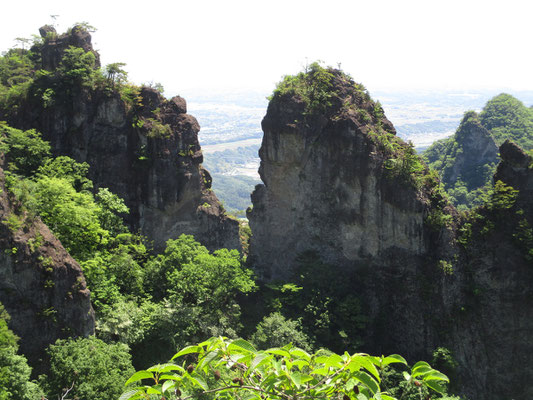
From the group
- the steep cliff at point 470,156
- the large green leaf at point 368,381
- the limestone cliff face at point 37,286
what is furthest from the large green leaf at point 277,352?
the steep cliff at point 470,156

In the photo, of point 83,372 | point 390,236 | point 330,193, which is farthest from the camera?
point 330,193

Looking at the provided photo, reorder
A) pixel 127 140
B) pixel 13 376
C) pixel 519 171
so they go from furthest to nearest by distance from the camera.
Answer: pixel 127 140 < pixel 519 171 < pixel 13 376

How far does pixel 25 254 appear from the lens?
20.2 m

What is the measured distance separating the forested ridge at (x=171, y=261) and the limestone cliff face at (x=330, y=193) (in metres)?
0.31

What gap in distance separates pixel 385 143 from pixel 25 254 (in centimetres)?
2316

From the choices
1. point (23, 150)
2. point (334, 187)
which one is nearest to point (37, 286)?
point (23, 150)

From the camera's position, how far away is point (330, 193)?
32.3 metres

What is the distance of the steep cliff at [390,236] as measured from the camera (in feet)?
91.0

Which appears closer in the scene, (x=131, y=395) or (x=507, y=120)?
(x=131, y=395)

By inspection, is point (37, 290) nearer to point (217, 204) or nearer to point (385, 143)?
point (217, 204)

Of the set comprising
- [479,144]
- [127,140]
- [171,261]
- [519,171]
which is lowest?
[171,261]

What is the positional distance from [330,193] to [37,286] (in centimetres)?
2022

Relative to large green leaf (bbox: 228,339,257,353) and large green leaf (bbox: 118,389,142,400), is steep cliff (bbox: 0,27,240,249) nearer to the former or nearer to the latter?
large green leaf (bbox: 228,339,257,353)

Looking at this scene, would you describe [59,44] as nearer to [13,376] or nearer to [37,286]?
[37,286]
